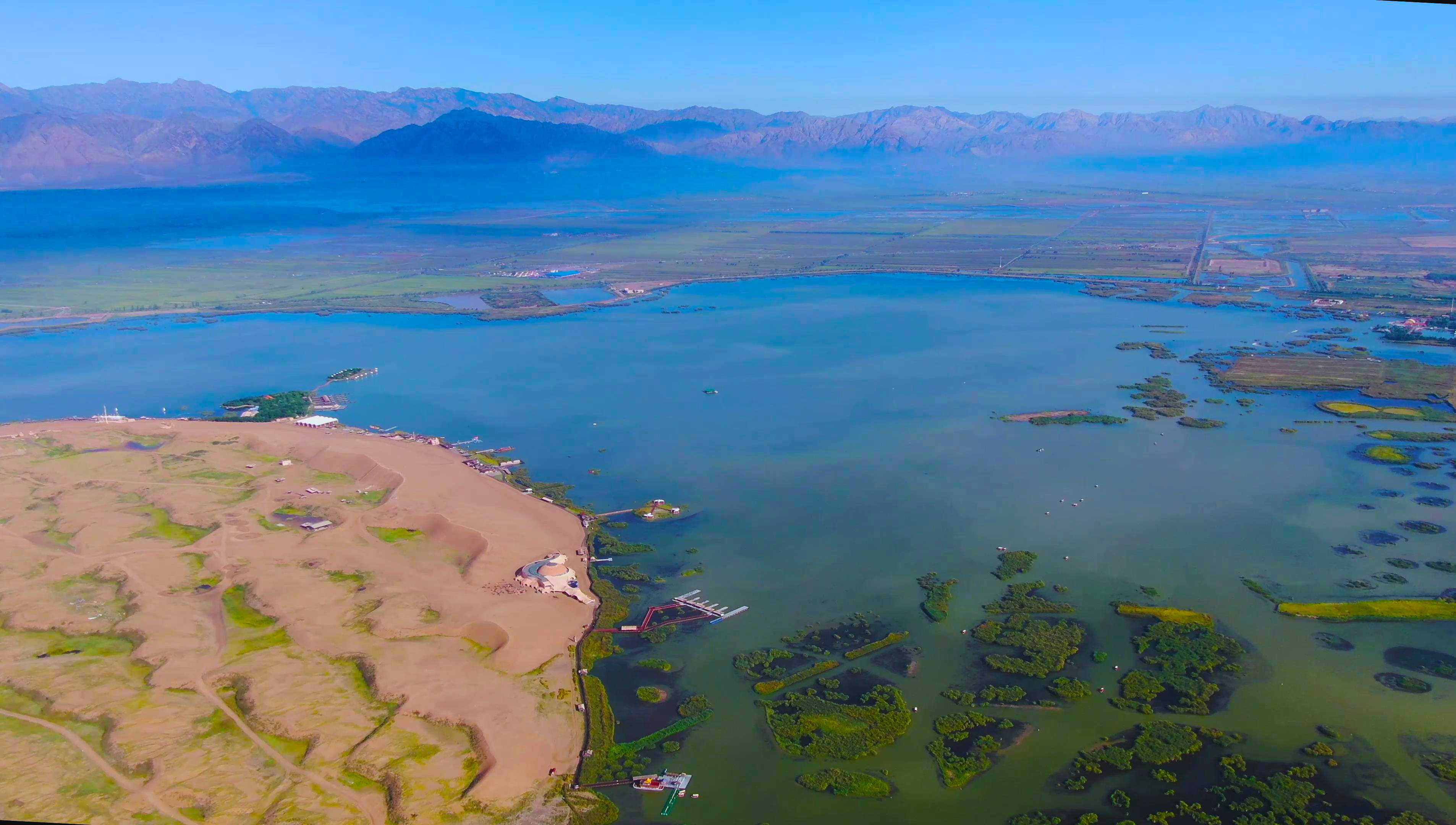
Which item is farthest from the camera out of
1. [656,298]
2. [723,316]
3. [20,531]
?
[656,298]

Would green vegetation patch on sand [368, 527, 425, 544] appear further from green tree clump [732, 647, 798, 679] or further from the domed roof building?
green tree clump [732, 647, 798, 679]

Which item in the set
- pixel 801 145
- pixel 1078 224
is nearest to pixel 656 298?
pixel 1078 224

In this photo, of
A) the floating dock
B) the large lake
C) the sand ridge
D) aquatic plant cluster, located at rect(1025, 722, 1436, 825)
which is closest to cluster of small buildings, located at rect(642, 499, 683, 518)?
the large lake

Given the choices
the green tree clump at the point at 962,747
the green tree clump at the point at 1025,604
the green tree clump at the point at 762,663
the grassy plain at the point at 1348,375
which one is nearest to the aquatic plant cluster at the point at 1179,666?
the green tree clump at the point at 1025,604

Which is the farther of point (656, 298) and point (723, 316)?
point (656, 298)

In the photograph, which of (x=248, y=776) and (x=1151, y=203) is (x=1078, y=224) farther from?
(x=248, y=776)

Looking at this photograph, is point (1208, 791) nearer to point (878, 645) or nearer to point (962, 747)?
point (962, 747)
